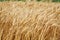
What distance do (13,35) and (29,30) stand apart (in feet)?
0.46

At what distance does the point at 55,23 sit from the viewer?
3.10 feet

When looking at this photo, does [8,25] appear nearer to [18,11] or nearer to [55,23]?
[18,11]

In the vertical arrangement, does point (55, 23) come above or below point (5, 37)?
above

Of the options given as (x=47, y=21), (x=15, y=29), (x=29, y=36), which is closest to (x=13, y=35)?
(x=15, y=29)

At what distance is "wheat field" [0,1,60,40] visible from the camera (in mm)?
958

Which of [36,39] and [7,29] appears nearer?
[36,39]

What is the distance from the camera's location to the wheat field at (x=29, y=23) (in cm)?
96

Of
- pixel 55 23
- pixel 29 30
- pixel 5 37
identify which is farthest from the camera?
pixel 5 37

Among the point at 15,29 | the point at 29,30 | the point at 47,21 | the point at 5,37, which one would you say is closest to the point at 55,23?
the point at 47,21

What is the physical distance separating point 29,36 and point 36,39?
55mm

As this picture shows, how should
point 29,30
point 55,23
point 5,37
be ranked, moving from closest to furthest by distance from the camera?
point 55,23 < point 29,30 < point 5,37

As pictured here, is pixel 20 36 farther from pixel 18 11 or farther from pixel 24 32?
pixel 18 11

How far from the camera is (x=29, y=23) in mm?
1076

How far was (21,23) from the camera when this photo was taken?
1115mm
